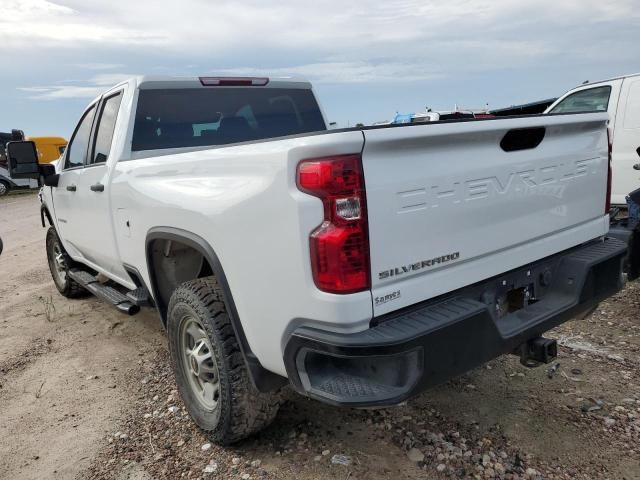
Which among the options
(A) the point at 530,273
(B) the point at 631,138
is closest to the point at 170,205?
(A) the point at 530,273

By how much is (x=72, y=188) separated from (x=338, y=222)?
132 inches

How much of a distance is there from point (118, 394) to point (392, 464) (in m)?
2.02

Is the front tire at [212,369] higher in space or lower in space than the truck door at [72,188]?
lower

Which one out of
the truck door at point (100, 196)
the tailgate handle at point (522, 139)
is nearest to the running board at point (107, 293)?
the truck door at point (100, 196)

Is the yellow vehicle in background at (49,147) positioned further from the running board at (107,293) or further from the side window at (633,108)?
the side window at (633,108)

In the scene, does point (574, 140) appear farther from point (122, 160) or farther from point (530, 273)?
point (122, 160)

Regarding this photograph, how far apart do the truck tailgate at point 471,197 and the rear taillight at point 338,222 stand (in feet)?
0.16

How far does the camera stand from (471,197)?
2271 millimetres

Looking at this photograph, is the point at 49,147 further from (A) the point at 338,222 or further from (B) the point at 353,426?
(A) the point at 338,222

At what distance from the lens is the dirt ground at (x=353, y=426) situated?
2664mm

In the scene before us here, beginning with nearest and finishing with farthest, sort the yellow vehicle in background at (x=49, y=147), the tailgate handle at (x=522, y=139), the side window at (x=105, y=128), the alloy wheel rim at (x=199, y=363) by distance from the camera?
the tailgate handle at (x=522, y=139) < the alloy wheel rim at (x=199, y=363) < the side window at (x=105, y=128) < the yellow vehicle in background at (x=49, y=147)

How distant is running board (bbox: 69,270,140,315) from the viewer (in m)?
3.66

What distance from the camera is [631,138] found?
21.3 ft

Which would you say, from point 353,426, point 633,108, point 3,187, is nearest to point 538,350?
point 353,426
